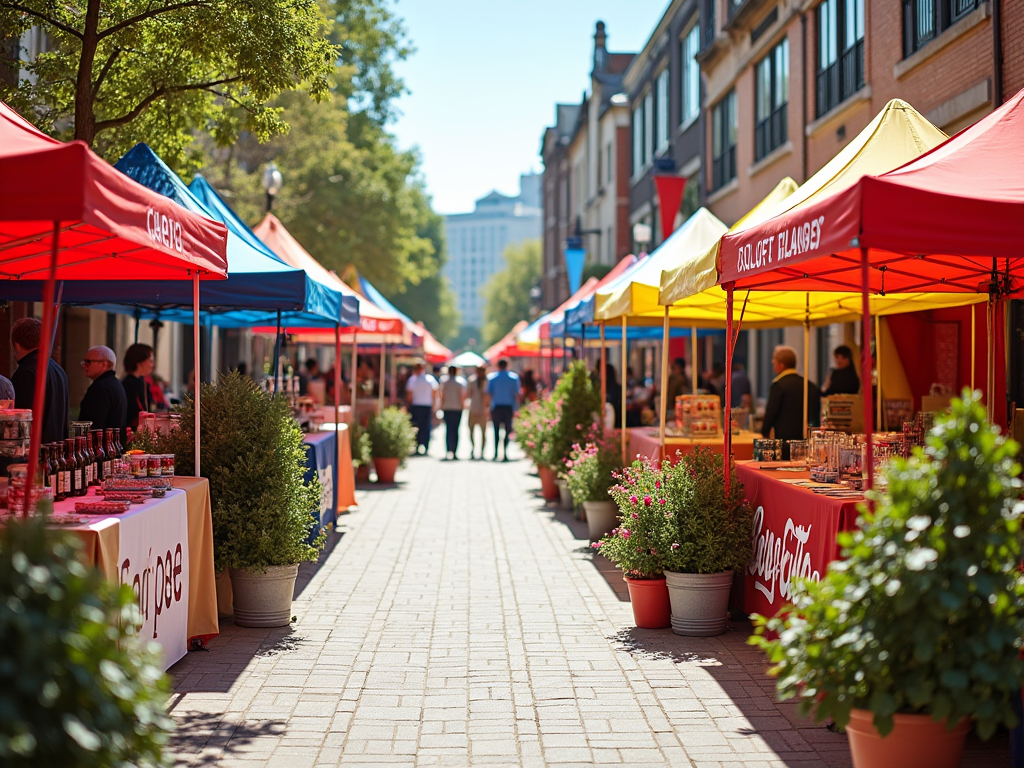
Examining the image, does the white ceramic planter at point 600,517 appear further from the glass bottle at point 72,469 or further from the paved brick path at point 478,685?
the glass bottle at point 72,469

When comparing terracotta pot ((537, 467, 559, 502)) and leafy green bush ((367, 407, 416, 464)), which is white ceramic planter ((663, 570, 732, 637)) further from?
leafy green bush ((367, 407, 416, 464))

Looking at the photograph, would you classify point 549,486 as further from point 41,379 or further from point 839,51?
point 41,379

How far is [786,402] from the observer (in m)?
11.0

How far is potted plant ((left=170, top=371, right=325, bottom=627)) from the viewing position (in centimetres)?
772

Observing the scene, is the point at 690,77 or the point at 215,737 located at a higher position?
the point at 690,77

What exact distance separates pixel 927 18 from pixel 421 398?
538 inches

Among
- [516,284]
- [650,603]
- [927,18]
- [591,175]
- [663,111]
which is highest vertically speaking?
[591,175]

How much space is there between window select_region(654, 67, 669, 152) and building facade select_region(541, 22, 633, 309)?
1.08m

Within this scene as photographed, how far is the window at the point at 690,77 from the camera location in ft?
90.5

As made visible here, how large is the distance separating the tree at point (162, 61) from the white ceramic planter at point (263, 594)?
12.7 ft

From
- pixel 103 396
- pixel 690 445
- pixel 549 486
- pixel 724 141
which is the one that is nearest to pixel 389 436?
pixel 549 486

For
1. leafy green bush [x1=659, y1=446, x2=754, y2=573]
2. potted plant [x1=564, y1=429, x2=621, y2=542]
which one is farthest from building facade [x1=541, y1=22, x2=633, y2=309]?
leafy green bush [x1=659, y1=446, x2=754, y2=573]


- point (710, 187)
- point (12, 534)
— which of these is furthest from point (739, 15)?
point (12, 534)

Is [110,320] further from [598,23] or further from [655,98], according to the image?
[598,23]
